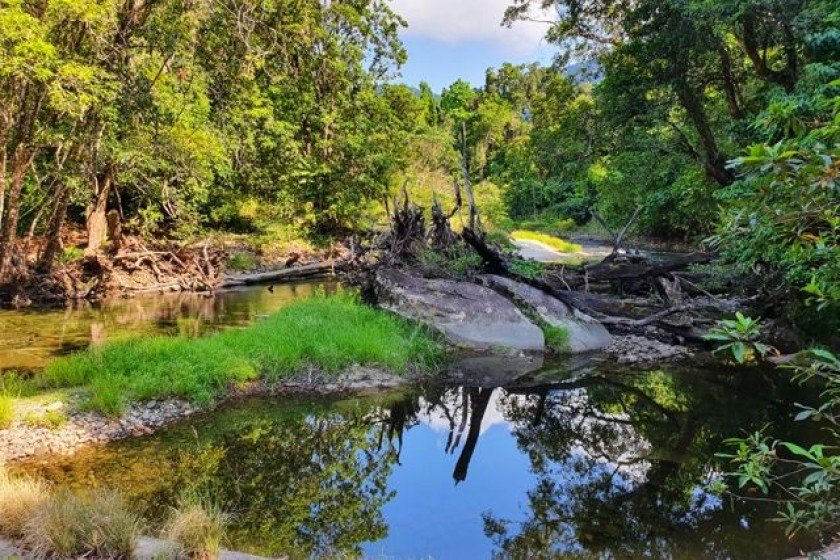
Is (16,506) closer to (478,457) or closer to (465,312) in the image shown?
(478,457)

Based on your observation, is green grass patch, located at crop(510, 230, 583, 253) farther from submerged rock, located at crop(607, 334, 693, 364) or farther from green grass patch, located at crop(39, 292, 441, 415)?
green grass patch, located at crop(39, 292, 441, 415)

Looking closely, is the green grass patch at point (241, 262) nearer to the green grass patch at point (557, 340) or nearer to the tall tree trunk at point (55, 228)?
the tall tree trunk at point (55, 228)

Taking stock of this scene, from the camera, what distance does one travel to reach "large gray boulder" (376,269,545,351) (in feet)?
40.8

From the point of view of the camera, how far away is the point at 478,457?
8.54 meters

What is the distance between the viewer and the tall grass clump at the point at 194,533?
4.73m

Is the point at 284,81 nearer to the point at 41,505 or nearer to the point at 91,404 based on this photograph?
the point at 91,404

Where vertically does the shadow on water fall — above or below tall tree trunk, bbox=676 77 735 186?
below

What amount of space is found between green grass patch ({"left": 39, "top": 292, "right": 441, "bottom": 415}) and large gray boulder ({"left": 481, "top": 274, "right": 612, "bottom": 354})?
2.49 metres

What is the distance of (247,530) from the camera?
19.6ft

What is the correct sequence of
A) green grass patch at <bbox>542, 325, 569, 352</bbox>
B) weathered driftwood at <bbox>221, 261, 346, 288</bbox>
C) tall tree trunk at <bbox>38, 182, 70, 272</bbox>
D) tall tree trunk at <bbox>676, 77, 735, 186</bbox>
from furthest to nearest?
1. weathered driftwood at <bbox>221, 261, 346, 288</bbox>
2. tall tree trunk at <bbox>38, 182, 70, 272</bbox>
3. tall tree trunk at <bbox>676, 77, 735, 186</bbox>
4. green grass patch at <bbox>542, 325, 569, 352</bbox>

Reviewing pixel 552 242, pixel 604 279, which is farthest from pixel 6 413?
pixel 552 242

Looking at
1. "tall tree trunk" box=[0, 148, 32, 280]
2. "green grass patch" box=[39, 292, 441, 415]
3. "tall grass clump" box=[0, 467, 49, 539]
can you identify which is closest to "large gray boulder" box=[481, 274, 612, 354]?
"green grass patch" box=[39, 292, 441, 415]

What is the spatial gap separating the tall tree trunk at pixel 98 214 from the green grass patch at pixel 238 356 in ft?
41.9

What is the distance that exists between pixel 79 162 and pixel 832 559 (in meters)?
18.5
